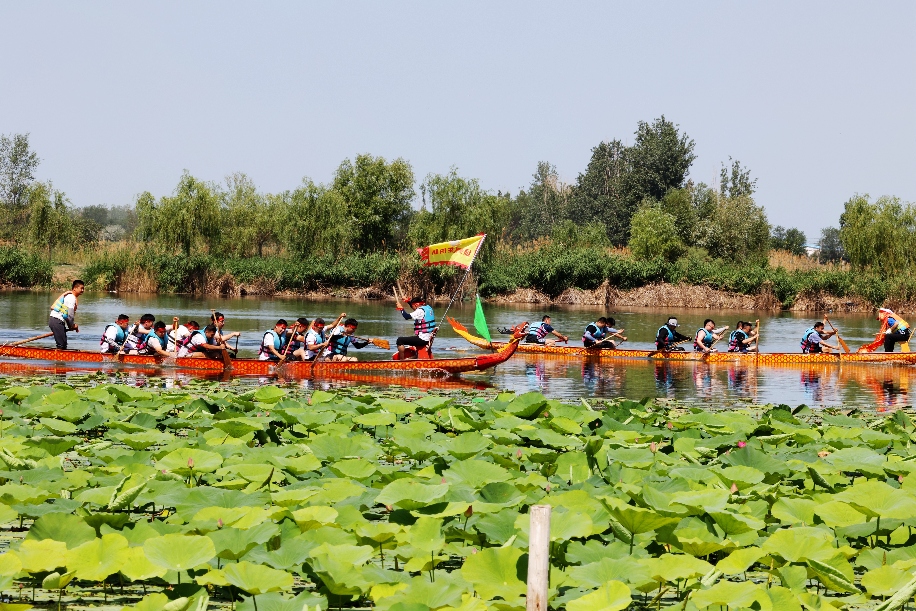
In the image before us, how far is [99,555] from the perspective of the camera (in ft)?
13.2

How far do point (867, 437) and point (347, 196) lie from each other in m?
48.4

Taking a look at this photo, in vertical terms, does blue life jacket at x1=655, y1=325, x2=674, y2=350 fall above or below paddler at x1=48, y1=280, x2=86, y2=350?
below

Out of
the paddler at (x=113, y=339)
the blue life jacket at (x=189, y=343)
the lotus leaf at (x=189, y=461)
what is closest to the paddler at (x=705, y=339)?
the blue life jacket at (x=189, y=343)

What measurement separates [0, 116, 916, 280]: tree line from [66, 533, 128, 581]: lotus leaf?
144 feet

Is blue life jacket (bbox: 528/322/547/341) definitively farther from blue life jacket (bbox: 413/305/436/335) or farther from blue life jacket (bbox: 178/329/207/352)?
blue life jacket (bbox: 178/329/207/352)

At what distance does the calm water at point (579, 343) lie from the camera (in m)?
17.2

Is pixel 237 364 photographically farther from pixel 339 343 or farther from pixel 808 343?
pixel 808 343

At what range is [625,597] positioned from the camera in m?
3.57

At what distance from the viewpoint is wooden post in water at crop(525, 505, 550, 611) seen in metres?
3.55

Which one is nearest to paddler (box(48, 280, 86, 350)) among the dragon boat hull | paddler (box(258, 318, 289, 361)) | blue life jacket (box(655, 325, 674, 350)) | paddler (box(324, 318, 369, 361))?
the dragon boat hull

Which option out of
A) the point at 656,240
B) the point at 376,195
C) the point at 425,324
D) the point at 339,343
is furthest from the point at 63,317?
the point at 656,240

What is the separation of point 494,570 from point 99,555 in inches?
62.4

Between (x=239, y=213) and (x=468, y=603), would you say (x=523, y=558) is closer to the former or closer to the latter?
(x=468, y=603)

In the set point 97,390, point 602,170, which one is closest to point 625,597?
point 97,390
